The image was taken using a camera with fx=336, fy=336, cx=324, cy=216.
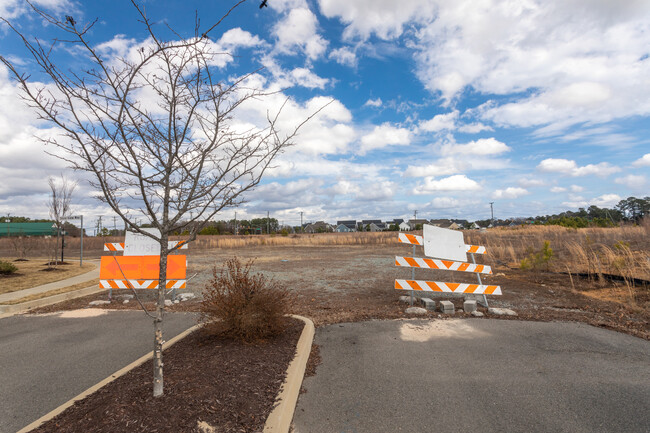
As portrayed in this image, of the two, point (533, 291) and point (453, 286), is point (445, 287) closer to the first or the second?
point (453, 286)

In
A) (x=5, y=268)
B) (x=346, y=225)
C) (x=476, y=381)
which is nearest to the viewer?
(x=476, y=381)

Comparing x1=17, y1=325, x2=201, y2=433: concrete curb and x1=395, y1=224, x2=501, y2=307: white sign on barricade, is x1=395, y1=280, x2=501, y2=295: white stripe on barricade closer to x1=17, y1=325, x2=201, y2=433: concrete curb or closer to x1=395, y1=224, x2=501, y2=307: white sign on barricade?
x1=395, y1=224, x2=501, y2=307: white sign on barricade

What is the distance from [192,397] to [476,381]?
3032 millimetres

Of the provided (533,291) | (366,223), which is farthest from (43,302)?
(366,223)

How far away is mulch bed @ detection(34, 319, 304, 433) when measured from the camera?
265cm

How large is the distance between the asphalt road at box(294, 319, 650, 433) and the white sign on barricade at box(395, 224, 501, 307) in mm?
1631

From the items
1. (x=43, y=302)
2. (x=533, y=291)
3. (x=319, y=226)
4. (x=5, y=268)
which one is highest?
(x=319, y=226)

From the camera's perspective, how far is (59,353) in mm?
5066

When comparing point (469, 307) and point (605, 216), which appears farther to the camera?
point (605, 216)

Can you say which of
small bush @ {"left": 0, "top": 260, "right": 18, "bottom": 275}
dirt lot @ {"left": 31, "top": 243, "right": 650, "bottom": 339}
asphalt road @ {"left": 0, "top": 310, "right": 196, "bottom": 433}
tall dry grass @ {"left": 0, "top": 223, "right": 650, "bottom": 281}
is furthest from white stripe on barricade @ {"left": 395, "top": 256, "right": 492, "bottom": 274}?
small bush @ {"left": 0, "top": 260, "right": 18, "bottom": 275}

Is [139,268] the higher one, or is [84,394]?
[139,268]

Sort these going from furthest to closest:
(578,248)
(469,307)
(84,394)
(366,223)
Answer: (366,223) → (578,248) → (469,307) → (84,394)

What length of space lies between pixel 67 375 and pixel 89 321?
306 cm

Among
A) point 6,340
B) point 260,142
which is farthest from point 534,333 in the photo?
point 6,340
